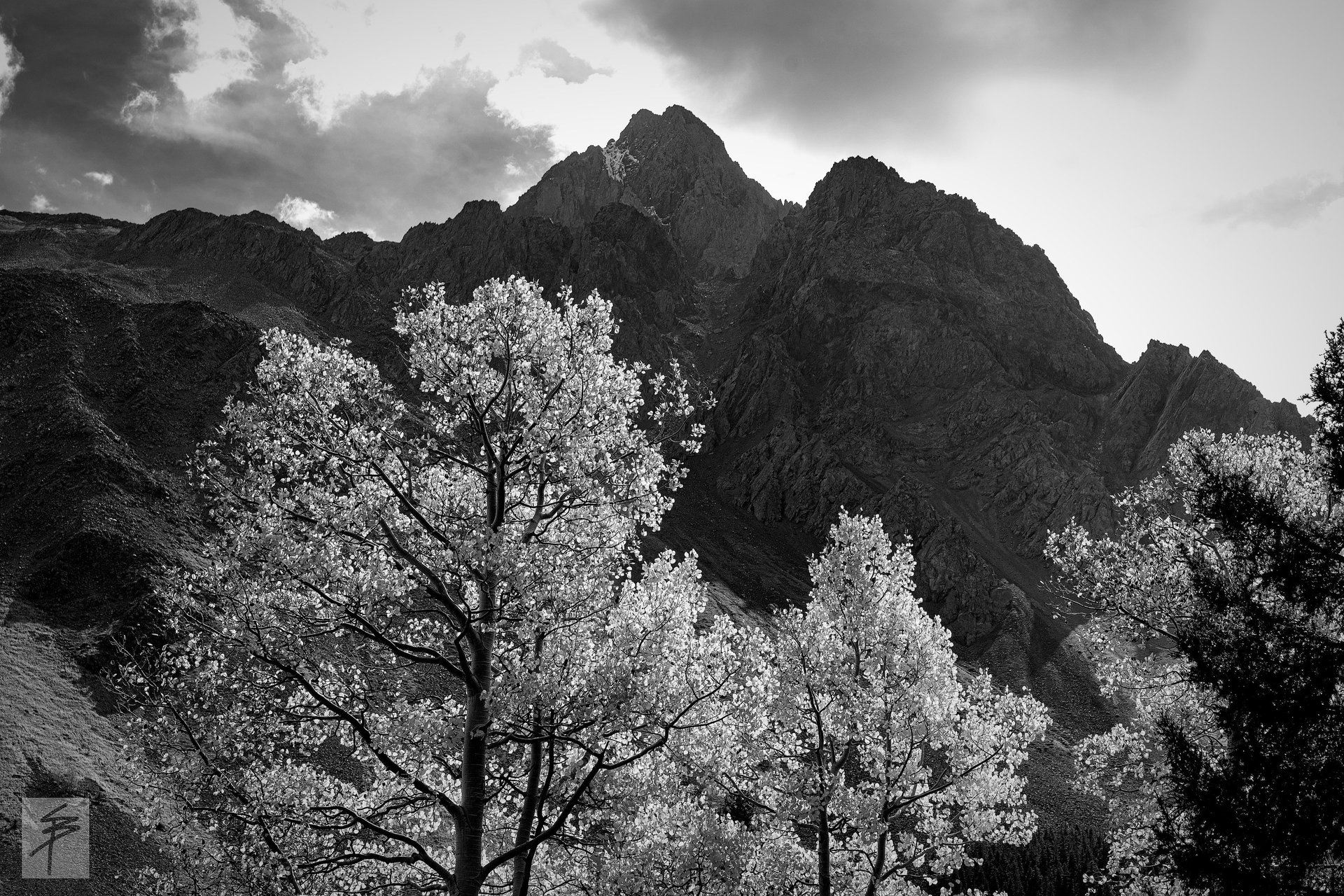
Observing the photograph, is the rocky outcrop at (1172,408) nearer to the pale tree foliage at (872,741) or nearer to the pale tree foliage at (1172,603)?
the pale tree foliage at (1172,603)

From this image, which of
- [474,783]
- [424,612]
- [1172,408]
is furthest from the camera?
[1172,408]

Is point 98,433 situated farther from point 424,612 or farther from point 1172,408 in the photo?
point 1172,408

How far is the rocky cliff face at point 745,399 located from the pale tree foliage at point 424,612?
4120cm

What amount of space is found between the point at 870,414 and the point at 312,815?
165885mm

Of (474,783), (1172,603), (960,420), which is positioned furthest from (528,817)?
(960,420)

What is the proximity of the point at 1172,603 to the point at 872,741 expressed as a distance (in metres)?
6.53

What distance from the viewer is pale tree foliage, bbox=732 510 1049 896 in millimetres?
15133

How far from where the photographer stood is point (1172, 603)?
1377 cm

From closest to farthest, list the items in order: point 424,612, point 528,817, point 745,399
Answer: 1. point 424,612
2. point 528,817
3. point 745,399

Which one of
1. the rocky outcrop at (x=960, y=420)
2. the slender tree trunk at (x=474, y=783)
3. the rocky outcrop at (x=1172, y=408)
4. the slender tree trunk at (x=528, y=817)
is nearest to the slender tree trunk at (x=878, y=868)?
the slender tree trunk at (x=528, y=817)
